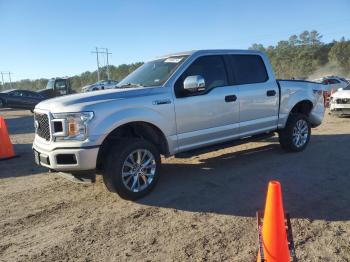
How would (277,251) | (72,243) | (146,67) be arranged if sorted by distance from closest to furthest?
(277,251) → (72,243) → (146,67)

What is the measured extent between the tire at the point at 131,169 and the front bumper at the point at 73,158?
0.84 feet

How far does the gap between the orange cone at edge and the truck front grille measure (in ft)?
10.3

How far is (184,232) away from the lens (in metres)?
4.05

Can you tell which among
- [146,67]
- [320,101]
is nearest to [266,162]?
[320,101]

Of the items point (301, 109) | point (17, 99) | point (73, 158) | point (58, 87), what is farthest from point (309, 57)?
point (73, 158)

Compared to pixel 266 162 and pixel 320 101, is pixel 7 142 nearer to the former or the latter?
pixel 266 162

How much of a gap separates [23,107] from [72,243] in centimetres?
2162

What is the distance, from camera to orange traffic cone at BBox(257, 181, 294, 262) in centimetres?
305

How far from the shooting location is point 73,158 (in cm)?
469

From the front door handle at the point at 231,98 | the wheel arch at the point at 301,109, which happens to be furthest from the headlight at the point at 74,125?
the wheel arch at the point at 301,109

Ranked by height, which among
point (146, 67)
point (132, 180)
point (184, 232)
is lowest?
point (184, 232)

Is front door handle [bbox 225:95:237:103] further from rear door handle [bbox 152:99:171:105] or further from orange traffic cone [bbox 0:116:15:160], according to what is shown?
orange traffic cone [bbox 0:116:15:160]

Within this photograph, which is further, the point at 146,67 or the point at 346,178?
the point at 146,67

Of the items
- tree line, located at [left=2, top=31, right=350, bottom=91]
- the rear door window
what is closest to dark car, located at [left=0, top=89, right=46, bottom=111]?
the rear door window
